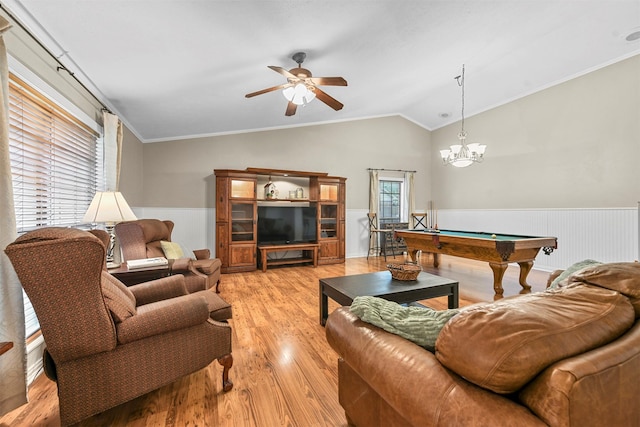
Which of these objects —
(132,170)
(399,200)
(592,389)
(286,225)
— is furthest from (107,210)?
(399,200)

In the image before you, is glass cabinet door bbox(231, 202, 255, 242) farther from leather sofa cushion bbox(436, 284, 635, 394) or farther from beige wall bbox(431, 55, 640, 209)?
beige wall bbox(431, 55, 640, 209)

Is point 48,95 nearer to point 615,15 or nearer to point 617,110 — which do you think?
point 615,15

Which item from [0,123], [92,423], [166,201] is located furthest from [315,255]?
[0,123]

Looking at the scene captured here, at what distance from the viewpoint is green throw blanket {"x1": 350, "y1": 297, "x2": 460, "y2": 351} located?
1007 millimetres

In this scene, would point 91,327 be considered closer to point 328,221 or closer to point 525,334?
point 525,334

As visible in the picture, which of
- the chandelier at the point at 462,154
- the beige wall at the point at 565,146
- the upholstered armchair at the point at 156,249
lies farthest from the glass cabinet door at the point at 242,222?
the beige wall at the point at 565,146

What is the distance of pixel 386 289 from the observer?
2.36m

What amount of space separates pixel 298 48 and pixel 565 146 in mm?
4883

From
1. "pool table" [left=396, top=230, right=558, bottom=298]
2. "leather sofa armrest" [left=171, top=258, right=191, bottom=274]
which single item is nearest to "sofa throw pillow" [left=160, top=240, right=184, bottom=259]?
"leather sofa armrest" [left=171, top=258, right=191, bottom=274]

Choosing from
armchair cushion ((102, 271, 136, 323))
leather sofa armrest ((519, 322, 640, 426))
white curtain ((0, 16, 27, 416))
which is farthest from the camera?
white curtain ((0, 16, 27, 416))

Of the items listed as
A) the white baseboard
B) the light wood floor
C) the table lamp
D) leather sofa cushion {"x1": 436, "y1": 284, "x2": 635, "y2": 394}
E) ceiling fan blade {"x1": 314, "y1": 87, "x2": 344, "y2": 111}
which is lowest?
the light wood floor

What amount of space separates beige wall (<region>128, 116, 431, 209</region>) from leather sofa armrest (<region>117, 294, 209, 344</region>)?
3.25m

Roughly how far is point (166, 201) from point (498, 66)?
609cm

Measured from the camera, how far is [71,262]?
48.7 inches
